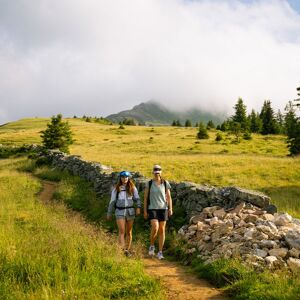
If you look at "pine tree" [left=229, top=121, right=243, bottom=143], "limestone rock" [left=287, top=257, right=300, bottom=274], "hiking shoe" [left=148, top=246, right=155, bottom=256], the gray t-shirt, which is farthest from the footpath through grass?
"pine tree" [left=229, top=121, right=243, bottom=143]

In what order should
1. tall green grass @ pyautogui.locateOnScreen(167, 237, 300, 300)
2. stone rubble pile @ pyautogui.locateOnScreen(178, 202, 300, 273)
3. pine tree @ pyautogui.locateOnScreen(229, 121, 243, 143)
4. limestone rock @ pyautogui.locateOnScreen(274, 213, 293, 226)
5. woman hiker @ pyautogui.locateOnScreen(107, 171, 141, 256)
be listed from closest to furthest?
tall green grass @ pyautogui.locateOnScreen(167, 237, 300, 300) < stone rubble pile @ pyautogui.locateOnScreen(178, 202, 300, 273) < limestone rock @ pyautogui.locateOnScreen(274, 213, 293, 226) < woman hiker @ pyautogui.locateOnScreen(107, 171, 141, 256) < pine tree @ pyautogui.locateOnScreen(229, 121, 243, 143)

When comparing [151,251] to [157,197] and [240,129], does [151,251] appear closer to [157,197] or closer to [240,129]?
[157,197]

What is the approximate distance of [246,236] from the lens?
8859 millimetres

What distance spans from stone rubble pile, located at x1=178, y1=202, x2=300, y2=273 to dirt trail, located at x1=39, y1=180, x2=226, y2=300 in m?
0.71

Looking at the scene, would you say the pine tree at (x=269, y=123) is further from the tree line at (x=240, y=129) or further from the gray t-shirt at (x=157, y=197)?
the gray t-shirt at (x=157, y=197)

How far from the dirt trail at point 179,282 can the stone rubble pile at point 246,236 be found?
71 centimetres

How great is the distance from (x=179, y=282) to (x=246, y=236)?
2004 mm

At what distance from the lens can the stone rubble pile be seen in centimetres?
797

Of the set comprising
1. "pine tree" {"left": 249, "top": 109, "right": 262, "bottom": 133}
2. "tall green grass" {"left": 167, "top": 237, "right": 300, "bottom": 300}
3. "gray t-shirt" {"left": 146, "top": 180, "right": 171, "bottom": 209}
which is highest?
"pine tree" {"left": 249, "top": 109, "right": 262, "bottom": 133}

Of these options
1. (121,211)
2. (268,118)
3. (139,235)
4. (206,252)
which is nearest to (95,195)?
(139,235)

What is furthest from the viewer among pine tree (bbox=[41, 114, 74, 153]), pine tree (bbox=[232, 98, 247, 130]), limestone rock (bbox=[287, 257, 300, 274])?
pine tree (bbox=[232, 98, 247, 130])

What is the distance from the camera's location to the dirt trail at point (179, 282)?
7133 mm

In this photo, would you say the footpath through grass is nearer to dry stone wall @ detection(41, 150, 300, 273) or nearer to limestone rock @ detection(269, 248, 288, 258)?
dry stone wall @ detection(41, 150, 300, 273)

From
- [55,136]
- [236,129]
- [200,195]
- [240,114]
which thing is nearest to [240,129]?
[236,129]
